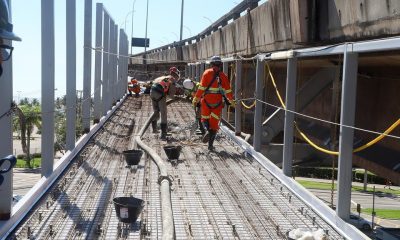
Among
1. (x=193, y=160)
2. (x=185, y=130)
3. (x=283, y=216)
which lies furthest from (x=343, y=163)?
(x=185, y=130)

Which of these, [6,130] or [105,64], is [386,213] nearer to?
[105,64]

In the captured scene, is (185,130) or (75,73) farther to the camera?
(185,130)

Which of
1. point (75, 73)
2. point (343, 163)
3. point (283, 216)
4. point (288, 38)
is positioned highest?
point (288, 38)

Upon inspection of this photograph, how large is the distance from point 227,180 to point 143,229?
8.66 feet

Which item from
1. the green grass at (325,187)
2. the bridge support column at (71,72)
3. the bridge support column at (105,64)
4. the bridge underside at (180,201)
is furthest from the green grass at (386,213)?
the bridge support column at (71,72)

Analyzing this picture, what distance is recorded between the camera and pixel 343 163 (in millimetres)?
5254

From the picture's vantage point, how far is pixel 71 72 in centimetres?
839

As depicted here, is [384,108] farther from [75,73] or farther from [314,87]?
[75,73]

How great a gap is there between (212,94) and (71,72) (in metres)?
2.79

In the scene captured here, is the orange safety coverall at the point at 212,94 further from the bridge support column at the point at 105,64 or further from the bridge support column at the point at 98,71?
the bridge support column at the point at 105,64

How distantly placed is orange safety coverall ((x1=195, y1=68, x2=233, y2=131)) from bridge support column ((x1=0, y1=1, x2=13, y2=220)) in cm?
537

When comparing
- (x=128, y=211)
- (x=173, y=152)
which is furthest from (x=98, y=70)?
(x=128, y=211)

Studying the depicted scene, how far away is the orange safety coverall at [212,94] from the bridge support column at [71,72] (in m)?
2.52

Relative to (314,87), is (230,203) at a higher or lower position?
lower
